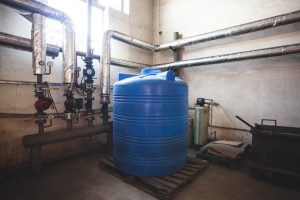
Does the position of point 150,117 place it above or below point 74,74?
below

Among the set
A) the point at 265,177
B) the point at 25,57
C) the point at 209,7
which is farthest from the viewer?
the point at 209,7

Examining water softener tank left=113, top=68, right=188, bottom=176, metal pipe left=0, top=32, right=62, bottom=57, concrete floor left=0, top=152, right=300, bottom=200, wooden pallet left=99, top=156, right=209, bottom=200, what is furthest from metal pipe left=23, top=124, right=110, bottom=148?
metal pipe left=0, top=32, right=62, bottom=57

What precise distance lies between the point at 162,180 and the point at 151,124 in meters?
0.65

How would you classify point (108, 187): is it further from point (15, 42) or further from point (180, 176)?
point (15, 42)

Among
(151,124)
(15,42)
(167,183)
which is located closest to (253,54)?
(151,124)

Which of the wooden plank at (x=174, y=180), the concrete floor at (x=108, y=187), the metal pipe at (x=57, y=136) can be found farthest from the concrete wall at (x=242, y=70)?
the metal pipe at (x=57, y=136)

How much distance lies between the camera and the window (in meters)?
2.92

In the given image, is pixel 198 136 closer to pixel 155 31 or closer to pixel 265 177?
pixel 265 177

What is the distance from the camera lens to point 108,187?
82.1 inches

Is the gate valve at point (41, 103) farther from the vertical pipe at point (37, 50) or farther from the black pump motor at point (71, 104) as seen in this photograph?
the black pump motor at point (71, 104)

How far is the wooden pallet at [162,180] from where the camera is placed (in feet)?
6.10

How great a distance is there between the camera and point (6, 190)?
2.00m

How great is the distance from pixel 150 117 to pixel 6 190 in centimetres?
182

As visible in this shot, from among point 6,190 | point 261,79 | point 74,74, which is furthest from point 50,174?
point 261,79
